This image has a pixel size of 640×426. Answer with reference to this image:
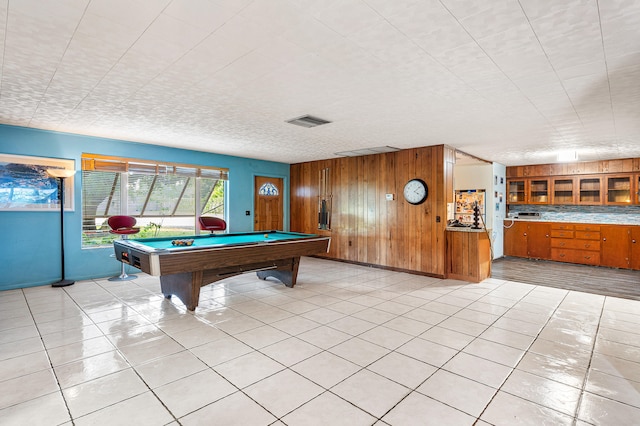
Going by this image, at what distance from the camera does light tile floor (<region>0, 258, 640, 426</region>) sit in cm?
212

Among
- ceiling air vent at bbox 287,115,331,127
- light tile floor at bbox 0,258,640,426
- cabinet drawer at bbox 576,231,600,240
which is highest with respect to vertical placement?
ceiling air vent at bbox 287,115,331,127

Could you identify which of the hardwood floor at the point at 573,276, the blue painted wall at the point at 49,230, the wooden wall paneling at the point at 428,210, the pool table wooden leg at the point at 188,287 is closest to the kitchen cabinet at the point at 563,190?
the hardwood floor at the point at 573,276

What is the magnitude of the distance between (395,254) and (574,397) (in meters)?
4.70

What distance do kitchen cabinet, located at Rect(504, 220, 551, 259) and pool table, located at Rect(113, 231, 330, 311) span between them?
6.33 m

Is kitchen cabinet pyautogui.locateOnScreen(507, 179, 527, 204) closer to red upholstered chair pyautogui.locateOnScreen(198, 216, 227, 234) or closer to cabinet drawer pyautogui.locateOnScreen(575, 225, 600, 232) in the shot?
cabinet drawer pyautogui.locateOnScreen(575, 225, 600, 232)

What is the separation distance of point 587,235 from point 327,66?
27.1 ft

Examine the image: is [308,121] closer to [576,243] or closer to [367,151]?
[367,151]

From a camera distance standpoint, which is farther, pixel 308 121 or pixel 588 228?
pixel 588 228

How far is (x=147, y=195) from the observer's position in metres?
7.20

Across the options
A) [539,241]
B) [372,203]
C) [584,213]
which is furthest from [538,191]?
[372,203]

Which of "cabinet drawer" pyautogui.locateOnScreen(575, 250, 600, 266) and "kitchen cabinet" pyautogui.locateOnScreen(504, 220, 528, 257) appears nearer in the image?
"cabinet drawer" pyautogui.locateOnScreen(575, 250, 600, 266)

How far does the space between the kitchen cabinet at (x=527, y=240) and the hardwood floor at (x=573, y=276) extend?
1.06 ft

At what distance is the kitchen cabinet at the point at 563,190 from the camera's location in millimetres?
8152

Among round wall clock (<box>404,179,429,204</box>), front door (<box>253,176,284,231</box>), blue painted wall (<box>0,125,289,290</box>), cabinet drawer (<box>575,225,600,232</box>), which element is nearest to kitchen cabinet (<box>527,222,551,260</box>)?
cabinet drawer (<box>575,225,600,232</box>)
